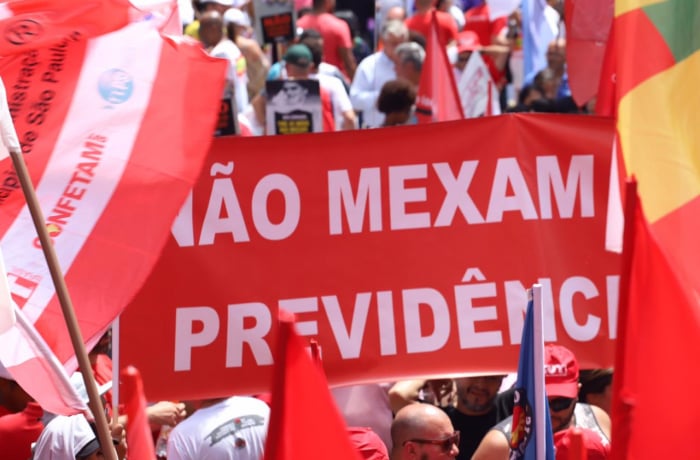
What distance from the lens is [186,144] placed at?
4766mm

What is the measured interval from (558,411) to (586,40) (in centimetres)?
425

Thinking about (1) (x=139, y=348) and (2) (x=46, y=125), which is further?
(1) (x=139, y=348)

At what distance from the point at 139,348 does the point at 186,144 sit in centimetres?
92

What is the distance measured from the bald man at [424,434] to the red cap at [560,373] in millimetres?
385

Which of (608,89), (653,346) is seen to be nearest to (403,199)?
(653,346)

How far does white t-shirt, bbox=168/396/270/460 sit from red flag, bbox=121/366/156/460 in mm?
1825

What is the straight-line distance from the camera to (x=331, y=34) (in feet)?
47.0

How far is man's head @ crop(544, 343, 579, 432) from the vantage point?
5164 millimetres

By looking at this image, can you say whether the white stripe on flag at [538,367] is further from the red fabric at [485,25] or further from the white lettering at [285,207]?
the red fabric at [485,25]

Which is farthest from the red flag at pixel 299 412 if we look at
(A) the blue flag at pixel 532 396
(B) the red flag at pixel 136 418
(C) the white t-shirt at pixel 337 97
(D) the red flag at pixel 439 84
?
(C) the white t-shirt at pixel 337 97

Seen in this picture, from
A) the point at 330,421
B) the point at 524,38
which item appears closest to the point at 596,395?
the point at 330,421

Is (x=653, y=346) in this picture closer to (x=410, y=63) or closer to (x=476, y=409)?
(x=476, y=409)

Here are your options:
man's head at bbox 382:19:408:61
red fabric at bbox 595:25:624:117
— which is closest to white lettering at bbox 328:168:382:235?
red fabric at bbox 595:25:624:117

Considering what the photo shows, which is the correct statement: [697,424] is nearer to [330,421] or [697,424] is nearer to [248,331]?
[330,421]
